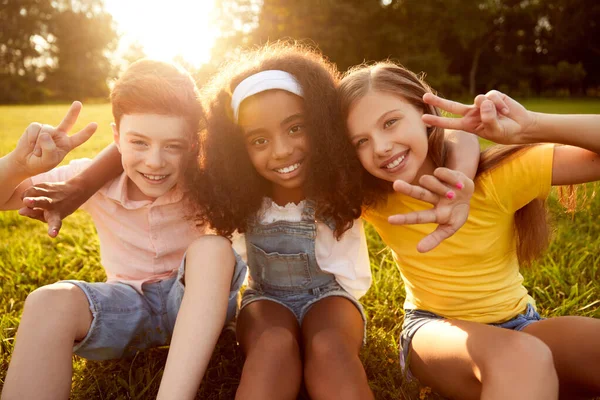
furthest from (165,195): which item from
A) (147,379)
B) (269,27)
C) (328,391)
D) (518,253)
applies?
(269,27)

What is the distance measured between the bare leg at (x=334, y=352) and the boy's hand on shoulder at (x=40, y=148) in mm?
1187

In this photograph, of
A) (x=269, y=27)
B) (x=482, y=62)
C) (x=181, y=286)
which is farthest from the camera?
(x=482, y=62)

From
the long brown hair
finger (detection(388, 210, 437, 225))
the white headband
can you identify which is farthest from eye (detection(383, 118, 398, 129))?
finger (detection(388, 210, 437, 225))

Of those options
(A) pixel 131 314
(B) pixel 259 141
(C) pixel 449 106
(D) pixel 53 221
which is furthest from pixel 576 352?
(D) pixel 53 221

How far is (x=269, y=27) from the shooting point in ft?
79.6

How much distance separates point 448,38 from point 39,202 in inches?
1098

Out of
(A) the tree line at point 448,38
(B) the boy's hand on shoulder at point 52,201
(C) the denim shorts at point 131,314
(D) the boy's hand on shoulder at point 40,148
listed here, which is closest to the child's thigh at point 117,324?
(C) the denim shorts at point 131,314

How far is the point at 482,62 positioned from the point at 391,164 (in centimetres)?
2963

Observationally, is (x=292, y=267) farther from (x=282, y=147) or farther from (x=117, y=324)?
(x=117, y=324)

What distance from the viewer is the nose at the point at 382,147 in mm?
1808

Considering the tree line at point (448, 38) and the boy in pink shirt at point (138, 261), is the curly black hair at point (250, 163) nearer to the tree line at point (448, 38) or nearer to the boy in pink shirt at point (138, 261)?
the boy in pink shirt at point (138, 261)

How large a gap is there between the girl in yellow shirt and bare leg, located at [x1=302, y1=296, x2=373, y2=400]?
260 millimetres

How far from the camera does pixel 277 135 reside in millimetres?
1909

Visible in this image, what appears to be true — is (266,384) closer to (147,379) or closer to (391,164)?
Answer: (147,379)
